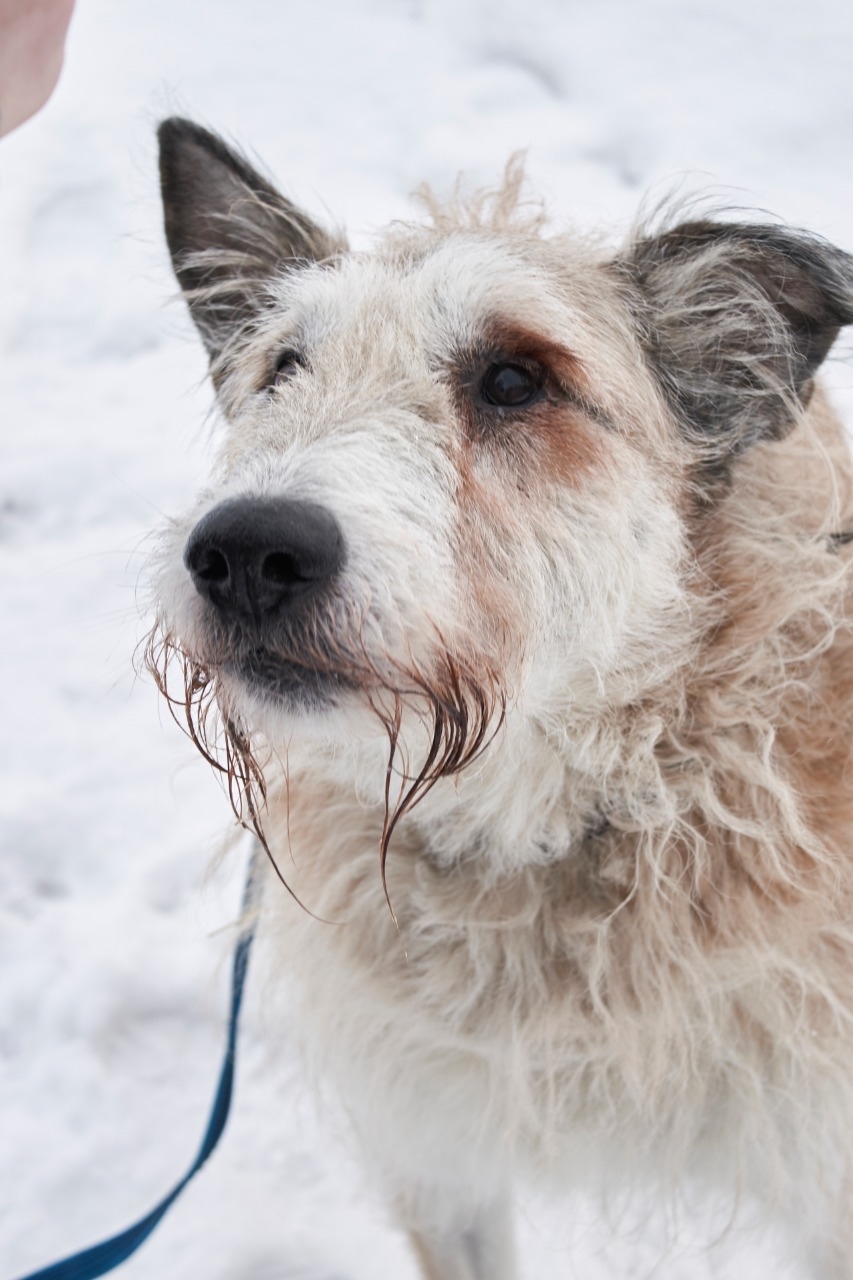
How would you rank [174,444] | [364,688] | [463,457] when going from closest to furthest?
[364,688] → [463,457] → [174,444]

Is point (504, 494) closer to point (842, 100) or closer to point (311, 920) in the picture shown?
point (311, 920)

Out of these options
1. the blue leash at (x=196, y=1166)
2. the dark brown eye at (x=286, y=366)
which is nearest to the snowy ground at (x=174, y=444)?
the blue leash at (x=196, y=1166)

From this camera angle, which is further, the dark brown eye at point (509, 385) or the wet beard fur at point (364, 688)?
the dark brown eye at point (509, 385)

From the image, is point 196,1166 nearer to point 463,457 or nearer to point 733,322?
point 463,457

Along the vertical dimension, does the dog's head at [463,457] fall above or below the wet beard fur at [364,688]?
above

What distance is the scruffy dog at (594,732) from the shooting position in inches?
70.1

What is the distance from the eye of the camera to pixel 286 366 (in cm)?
209

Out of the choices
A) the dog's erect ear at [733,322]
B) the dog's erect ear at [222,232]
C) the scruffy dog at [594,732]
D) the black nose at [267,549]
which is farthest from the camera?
the dog's erect ear at [222,232]

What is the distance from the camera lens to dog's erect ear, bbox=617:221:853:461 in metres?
1.96

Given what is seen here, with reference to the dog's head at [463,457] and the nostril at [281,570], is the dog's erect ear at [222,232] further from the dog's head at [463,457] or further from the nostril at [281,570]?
the nostril at [281,570]

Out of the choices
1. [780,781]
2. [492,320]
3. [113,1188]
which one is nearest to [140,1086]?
[113,1188]

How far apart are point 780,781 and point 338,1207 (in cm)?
167

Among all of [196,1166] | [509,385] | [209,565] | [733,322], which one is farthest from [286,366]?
[196,1166]

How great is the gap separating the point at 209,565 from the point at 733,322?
43.9 inches
